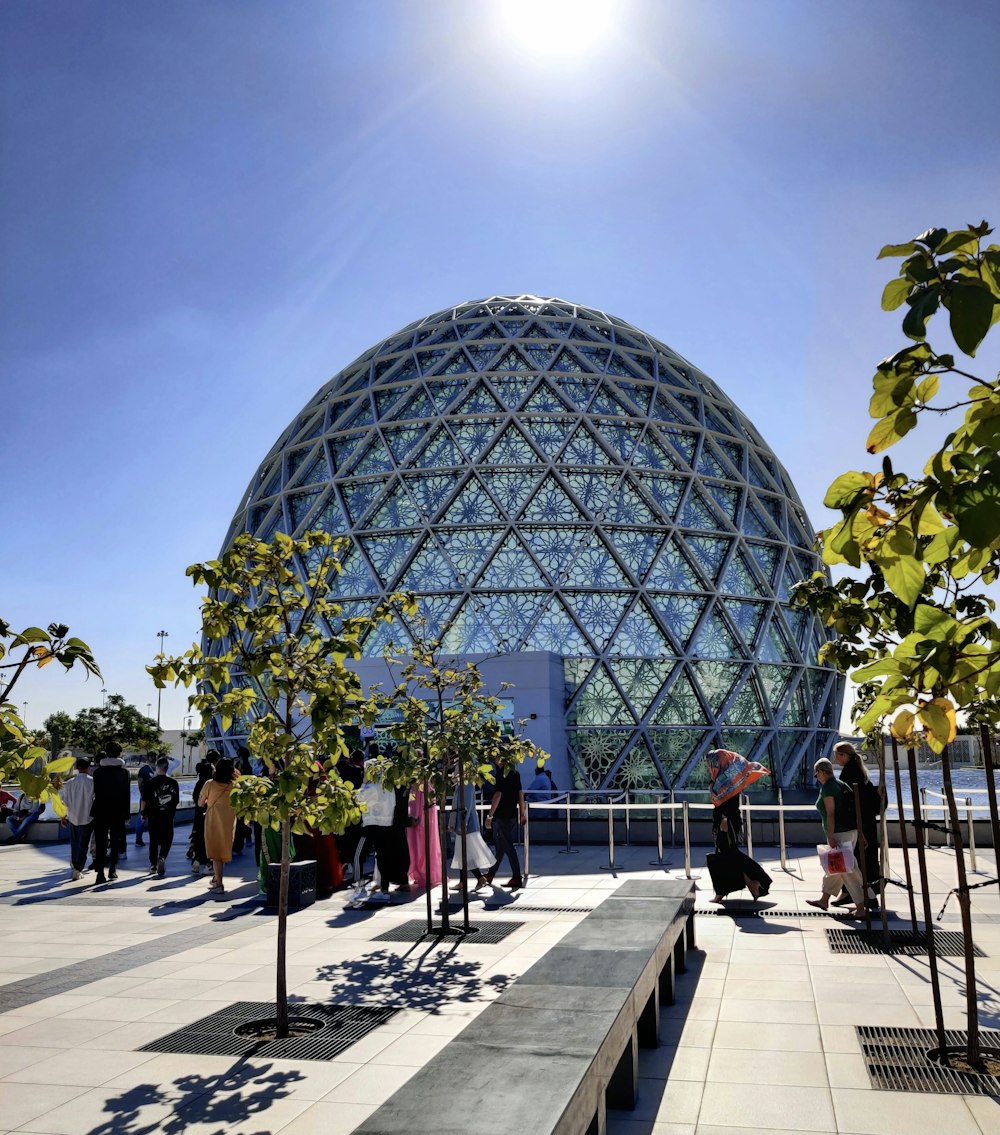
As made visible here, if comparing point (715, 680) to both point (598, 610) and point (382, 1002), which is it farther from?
point (382, 1002)

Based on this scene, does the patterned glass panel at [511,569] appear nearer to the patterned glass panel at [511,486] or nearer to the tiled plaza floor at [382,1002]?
the patterned glass panel at [511,486]

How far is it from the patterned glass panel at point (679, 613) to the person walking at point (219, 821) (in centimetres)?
1266

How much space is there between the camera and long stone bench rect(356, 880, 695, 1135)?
154 inches

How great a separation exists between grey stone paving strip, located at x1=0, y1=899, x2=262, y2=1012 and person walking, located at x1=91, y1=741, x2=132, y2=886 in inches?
168

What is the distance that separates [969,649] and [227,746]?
30.2 metres

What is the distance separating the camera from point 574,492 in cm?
2531

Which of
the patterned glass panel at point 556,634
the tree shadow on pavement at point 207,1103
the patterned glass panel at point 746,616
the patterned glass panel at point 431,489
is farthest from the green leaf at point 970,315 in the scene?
the patterned glass panel at point 746,616

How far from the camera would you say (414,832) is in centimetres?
1397

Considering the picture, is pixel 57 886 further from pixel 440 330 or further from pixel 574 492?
pixel 440 330

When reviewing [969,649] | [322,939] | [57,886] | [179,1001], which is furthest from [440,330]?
[969,649]

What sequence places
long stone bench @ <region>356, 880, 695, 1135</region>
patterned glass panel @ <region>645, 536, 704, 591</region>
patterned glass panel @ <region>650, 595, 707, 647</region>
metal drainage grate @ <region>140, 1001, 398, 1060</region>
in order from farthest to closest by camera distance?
patterned glass panel @ <region>645, 536, 704, 591</region> → patterned glass panel @ <region>650, 595, 707, 647</region> → metal drainage grate @ <region>140, 1001, 398, 1060</region> → long stone bench @ <region>356, 880, 695, 1135</region>

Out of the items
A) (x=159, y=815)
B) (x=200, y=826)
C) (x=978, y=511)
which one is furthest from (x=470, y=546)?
(x=978, y=511)

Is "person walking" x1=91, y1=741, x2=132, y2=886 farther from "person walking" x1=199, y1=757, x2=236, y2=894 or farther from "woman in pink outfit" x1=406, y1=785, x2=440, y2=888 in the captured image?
"woman in pink outfit" x1=406, y1=785, x2=440, y2=888

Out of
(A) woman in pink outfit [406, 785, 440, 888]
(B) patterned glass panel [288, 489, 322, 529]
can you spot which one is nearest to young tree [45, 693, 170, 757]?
(B) patterned glass panel [288, 489, 322, 529]
